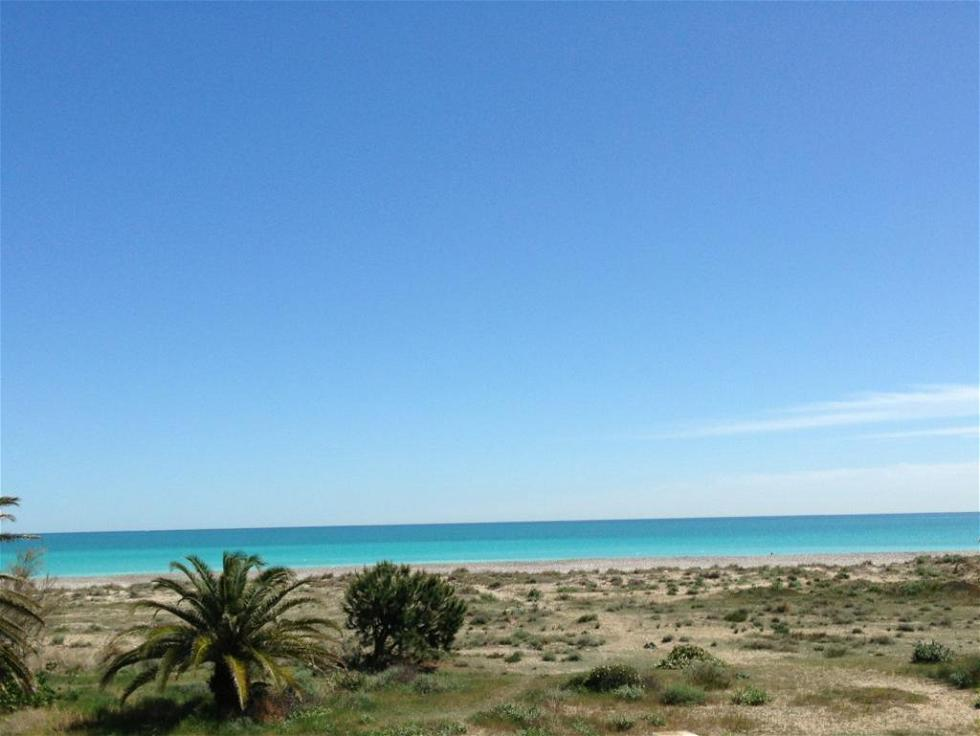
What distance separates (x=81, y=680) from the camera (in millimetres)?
19672

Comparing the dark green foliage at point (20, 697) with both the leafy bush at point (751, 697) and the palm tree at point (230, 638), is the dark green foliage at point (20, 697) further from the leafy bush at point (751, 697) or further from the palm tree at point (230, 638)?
the leafy bush at point (751, 697)

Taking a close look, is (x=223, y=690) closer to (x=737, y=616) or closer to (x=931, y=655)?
(x=931, y=655)

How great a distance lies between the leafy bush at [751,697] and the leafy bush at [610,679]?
1983 mm

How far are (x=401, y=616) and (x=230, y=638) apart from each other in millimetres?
6388

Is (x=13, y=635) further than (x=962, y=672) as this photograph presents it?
No

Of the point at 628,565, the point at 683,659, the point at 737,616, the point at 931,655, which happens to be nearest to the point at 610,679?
the point at 683,659

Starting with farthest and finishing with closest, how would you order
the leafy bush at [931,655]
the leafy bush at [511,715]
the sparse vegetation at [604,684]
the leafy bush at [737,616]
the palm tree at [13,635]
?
the leafy bush at [737,616]
the leafy bush at [931,655]
the palm tree at [13,635]
the sparse vegetation at [604,684]
the leafy bush at [511,715]

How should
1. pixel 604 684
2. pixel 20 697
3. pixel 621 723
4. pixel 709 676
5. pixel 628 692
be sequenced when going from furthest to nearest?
pixel 709 676, pixel 604 684, pixel 20 697, pixel 628 692, pixel 621 723

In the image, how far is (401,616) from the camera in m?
21.7

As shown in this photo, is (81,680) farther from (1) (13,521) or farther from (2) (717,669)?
(2) (717,669)

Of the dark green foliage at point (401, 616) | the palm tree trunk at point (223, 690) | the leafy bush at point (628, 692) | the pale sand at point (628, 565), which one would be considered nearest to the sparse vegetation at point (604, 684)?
the leafy bush at point (628, 692)

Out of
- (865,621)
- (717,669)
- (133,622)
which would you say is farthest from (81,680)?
(865,621)

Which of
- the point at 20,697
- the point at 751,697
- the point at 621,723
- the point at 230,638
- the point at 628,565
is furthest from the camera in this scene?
the point at 628,565

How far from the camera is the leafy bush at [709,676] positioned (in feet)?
56.9
